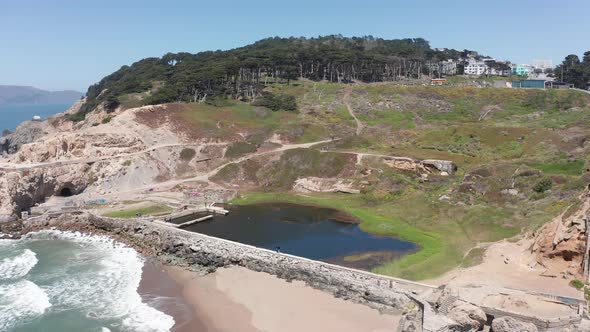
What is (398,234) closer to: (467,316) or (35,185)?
(467,316)

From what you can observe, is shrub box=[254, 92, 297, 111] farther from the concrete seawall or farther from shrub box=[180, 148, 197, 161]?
the concrete seawall

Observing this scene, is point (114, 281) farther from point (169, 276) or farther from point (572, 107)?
point (572, 107)

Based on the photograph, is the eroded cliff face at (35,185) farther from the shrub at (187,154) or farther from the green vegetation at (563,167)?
the green vegetation at (563,167)

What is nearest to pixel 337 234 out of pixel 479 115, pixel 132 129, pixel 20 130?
pixel 132 129

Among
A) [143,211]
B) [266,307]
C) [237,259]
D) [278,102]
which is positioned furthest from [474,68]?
[266,307]

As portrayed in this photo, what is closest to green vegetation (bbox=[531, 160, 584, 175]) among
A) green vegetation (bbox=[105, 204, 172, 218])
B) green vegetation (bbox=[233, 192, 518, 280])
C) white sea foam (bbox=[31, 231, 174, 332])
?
green vegetation (bbox=[233, 192, 518, 280])

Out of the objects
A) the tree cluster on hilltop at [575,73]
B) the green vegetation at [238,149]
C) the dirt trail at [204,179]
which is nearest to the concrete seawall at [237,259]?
the dirt trail at [204,179]

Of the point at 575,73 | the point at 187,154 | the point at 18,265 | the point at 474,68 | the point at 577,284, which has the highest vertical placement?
the point at 474,68

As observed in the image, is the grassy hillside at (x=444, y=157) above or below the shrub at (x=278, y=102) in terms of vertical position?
below
